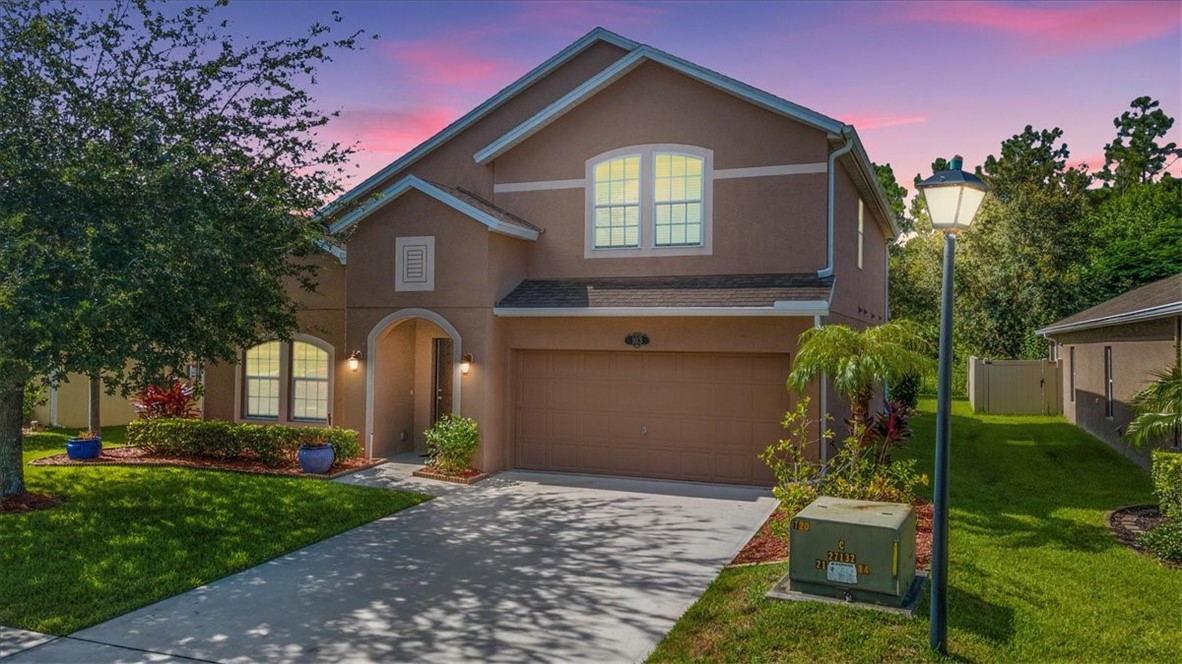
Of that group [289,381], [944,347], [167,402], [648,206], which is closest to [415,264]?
[289,381]

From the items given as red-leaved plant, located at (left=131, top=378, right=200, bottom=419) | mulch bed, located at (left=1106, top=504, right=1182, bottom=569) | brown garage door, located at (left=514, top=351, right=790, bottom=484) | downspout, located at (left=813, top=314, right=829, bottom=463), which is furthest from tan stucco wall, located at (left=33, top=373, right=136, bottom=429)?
mulch bed, located at (left=1106, top=504, right=1182, bottom=569)

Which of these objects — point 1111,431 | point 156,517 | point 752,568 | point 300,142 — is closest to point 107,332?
point 156,517

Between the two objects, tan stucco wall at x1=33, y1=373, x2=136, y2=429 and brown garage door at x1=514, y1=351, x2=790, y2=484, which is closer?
brown garage door at x1=514, y1=351, x2=790, y2=484

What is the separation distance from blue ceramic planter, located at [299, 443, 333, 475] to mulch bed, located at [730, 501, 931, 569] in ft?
25.6

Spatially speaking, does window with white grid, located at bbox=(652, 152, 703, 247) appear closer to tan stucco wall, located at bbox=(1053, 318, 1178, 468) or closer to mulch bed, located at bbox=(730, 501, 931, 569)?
mulch bed, located at bbox=(730, 501, 931, 569)

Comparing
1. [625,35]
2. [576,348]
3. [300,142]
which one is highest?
[625,35]

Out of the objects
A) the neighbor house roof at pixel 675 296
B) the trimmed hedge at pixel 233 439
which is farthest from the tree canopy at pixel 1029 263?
the trimmed hedge at pixel 233 439

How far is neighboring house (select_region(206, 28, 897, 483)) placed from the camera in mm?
12961

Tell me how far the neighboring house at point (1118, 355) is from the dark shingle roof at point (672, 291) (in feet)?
17.9

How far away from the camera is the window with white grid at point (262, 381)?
16.0m

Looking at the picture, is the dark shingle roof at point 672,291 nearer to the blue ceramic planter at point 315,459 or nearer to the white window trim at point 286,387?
the blue ceramic planter at point 315,459

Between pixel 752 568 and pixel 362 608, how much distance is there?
406 centimetres

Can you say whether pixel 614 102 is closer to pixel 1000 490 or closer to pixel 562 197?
pixel 562 197

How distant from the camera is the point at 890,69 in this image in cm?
1101
